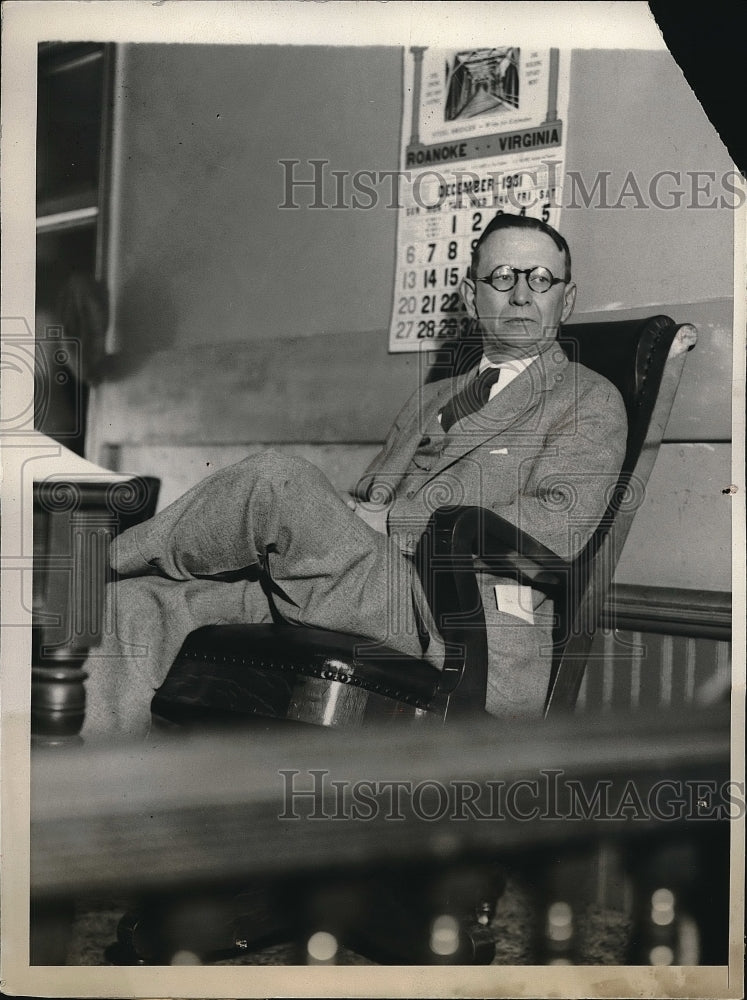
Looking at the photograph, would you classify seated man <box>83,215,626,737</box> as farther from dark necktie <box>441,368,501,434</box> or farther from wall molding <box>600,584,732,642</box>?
wall molding <box>600,584,732,642</box>

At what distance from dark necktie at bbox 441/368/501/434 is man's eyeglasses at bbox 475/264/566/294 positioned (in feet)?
0.59

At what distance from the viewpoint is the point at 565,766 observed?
196 centimetres

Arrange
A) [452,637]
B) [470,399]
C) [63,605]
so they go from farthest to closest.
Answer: [470,399] < [63,605] < [452,637]

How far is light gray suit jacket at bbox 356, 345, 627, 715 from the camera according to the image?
1935 millimetres

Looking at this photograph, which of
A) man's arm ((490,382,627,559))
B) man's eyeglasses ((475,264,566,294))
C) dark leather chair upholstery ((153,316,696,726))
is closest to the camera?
dark leather chair upholstery ((153,316,696,726))

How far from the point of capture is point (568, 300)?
6.81 ft

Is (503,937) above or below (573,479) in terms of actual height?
below

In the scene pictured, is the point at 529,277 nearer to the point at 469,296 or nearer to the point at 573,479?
the point at 469,296

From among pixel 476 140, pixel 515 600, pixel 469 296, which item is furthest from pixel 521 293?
pixel 515 600

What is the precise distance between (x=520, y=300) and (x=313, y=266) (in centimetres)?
47

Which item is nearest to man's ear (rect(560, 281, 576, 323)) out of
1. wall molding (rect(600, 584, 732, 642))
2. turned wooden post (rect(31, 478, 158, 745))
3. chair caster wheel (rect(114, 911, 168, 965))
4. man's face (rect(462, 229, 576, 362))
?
man's face (rect(462, 229, 576, 362))

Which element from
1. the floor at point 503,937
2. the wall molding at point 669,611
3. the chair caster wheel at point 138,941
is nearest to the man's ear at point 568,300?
the wall molding at point 669,611

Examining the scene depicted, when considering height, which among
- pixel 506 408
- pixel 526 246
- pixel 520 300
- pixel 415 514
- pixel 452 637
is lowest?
pixel 452 637

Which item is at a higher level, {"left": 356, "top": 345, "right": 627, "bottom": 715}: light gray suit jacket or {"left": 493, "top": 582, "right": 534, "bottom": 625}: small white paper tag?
{"left": 356, "top": 345, "right": 627, "bottom": 715}: light gray suit jacket
